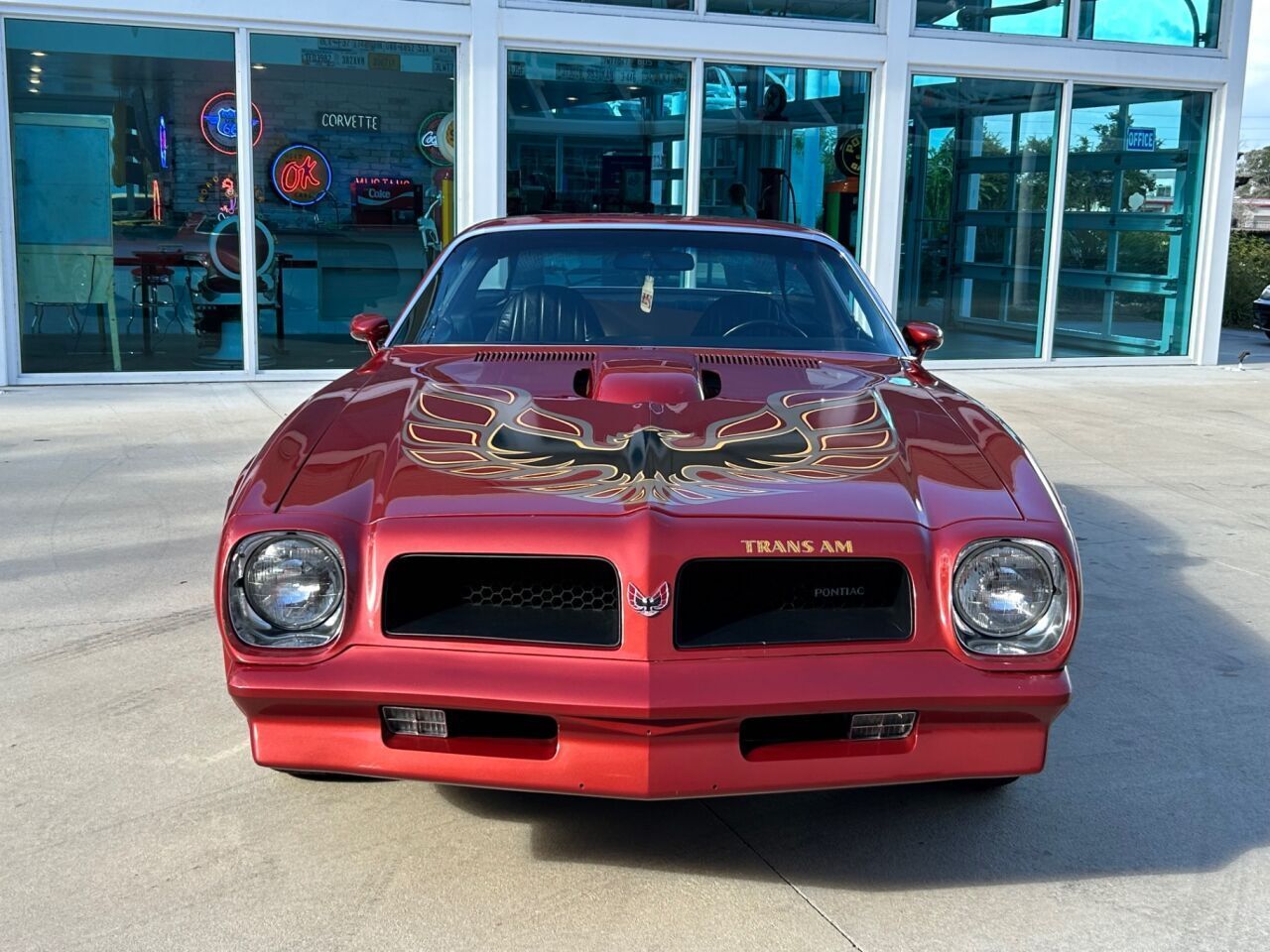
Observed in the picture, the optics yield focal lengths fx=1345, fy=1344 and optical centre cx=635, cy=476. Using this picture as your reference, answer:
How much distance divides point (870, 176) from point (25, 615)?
8.97 meters

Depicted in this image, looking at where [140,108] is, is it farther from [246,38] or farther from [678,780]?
[678,780]

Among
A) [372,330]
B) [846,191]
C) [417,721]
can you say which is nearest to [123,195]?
[846,191]

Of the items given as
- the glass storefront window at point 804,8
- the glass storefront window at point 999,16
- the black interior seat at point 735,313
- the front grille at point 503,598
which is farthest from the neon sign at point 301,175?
the front grille at point 503,598

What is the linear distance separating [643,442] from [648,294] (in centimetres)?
135

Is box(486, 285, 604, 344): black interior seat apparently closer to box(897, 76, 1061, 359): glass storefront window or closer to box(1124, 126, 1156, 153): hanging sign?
box(897, 76, 1061, 359): glass storefront window

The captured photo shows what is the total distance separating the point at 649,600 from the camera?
2.58 meters

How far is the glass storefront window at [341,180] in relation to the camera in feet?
34.3

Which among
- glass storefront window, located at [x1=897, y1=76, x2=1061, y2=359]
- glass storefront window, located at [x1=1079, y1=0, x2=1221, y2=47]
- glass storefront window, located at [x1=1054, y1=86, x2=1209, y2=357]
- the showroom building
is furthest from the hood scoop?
glass storefront window, located at [x1=1079, y1=0, x2=1221, y2=47]

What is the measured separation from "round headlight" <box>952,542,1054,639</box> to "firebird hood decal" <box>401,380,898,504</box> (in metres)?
0.34

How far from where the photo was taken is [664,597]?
8.48 ft

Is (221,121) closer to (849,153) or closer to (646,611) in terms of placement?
(849,153)

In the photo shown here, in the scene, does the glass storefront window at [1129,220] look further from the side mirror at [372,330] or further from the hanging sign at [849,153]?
the side mirror at [372,330]

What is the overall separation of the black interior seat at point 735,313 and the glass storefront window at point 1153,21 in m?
9.53

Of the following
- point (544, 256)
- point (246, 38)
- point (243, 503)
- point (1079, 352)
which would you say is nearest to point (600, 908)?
point (243, 503)
